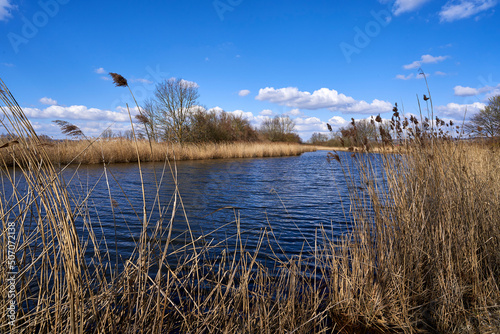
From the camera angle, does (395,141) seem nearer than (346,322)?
No

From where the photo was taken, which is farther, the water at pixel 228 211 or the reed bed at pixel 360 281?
the water at pixel 228 211

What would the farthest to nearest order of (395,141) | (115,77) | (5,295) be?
1. (395,141)
2. (5,295)
3. (115,77)

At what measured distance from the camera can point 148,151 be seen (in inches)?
653

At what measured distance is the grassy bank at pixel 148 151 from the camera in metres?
12.9

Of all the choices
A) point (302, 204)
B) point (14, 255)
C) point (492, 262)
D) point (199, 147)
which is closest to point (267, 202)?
point (302, 204)

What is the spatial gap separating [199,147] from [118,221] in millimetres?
15110

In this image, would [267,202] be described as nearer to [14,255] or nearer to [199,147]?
[14,255]

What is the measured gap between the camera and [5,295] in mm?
1592

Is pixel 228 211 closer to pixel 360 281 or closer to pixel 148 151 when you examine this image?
pixel 360 281

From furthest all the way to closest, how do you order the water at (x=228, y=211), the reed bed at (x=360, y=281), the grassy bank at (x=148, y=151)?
1. the grassy bank at (x=148, y=151)
2. the water at (x=228, y=211)
3. the reed bed at (x=360, y=281)

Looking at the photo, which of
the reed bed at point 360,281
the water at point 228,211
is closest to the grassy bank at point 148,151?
the water at point 228,211

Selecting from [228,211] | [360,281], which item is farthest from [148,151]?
[360,281]

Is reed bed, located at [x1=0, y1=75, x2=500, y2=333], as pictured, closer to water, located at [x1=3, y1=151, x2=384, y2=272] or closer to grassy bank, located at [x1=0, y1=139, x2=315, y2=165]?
water, located at [x1=3, y1=151, x2=384, y2=272]

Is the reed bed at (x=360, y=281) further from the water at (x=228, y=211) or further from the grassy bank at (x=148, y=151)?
the grassy bank at (x=148, y=151)
